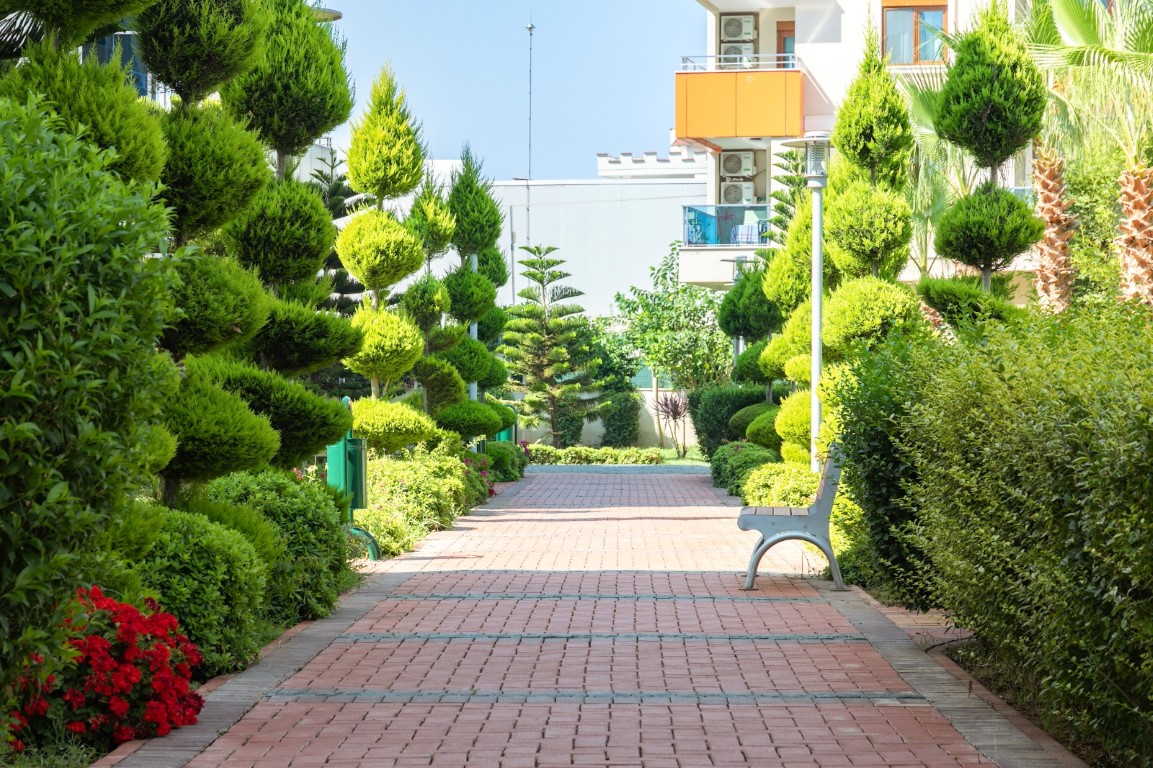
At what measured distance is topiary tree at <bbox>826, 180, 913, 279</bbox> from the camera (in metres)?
17.0

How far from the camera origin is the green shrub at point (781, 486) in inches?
620

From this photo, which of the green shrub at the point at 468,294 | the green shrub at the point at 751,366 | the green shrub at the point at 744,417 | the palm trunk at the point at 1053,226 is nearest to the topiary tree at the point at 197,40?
the green shrub at the point at 468,294

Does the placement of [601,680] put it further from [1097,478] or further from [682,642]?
[1097,478]

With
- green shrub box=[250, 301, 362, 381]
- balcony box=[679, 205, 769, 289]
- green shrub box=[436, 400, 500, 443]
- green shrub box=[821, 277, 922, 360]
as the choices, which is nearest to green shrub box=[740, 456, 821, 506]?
green shrub box=[821, 277, 922, 360]

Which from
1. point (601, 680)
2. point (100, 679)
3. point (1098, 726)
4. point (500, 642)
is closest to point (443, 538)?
point (500, 642)

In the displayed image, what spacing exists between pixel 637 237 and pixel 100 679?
41.8 meters

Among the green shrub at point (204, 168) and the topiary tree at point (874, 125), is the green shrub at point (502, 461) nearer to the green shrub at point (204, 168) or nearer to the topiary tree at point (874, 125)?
the topiary tree at point (874, 125)

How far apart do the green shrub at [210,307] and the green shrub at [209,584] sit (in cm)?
126

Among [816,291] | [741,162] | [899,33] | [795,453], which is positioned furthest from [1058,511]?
[741,162]

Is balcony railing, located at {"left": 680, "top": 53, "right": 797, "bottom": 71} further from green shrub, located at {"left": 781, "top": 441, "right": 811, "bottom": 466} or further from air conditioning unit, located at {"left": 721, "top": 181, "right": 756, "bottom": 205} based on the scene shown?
green shrub, located at {"left": 781, "top": 441, "right": 811, "bottom": 466}

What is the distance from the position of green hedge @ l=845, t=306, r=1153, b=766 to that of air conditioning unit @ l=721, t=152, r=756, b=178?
82.5 ft

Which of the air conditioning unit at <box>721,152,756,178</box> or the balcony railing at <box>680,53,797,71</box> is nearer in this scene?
the balcony railing at <box>680,53,797,71</box>

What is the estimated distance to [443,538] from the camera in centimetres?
1570

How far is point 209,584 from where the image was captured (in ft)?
24.2
